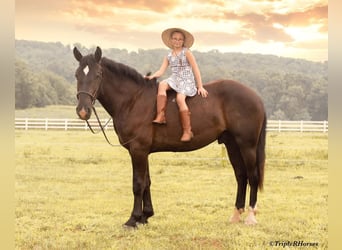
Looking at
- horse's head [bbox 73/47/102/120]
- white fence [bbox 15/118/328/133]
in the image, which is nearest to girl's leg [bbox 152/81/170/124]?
horse's head [bbox 73/47/102/120]

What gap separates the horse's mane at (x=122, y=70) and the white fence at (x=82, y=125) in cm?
1409

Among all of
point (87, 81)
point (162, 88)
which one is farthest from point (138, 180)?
point (87, 81)

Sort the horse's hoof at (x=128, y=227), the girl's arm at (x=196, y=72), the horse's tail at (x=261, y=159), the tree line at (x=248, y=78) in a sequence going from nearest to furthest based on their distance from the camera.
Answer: the horse's hoof at (x=128, y=227)
the girl's arm at (x=196, y=72)
the horse's tail at (x=261, y=159)
the tree line at (x=248, y=78)

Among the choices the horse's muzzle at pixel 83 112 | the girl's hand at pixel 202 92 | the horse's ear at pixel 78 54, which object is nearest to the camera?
the horse's muzzle at pixel 83 112

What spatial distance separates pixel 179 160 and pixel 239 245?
306 inches

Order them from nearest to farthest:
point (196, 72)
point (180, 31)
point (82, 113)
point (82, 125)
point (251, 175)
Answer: point (82, 113) < point (180, 31) < point (196, 72) < point (251, 175) < point (82, 125)

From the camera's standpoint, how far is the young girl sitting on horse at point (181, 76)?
600 cm

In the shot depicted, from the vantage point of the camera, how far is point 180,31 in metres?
6.04

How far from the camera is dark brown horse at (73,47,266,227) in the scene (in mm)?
5957

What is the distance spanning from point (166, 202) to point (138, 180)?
2037mm

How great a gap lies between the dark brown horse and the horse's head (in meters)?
Result: 0.14

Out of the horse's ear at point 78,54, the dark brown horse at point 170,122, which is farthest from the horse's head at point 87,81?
the dark brown horse at point 170,122

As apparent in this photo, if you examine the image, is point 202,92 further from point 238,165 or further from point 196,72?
point 238,165

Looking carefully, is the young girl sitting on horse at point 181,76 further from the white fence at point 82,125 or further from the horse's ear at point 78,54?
→ the white fence at point 82,125
